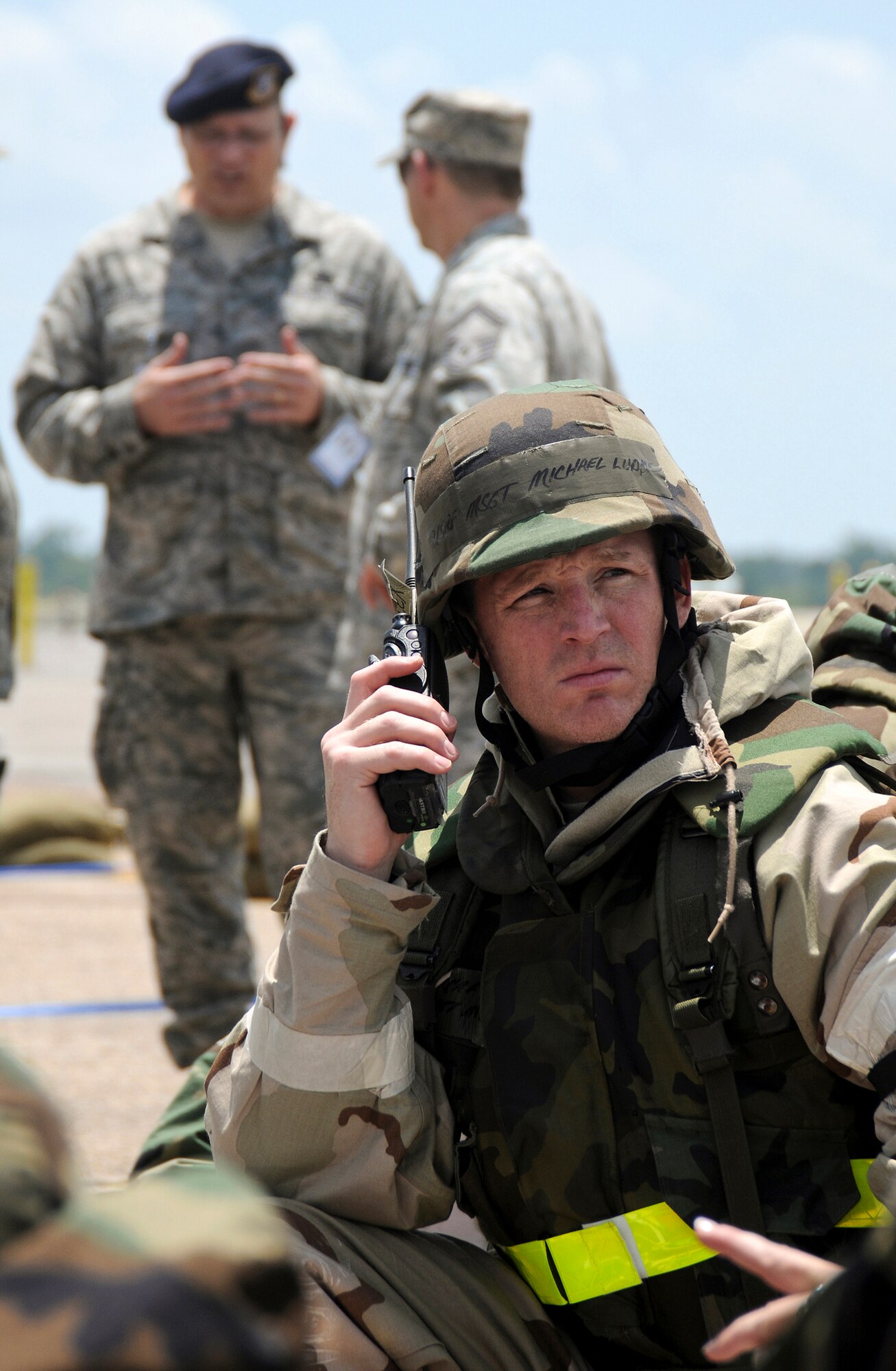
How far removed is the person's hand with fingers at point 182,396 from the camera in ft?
16.4

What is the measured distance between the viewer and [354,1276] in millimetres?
2229

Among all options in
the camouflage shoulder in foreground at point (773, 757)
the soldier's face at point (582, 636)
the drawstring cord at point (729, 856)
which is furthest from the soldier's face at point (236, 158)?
Result: the drawstring cord at point (729, 856)

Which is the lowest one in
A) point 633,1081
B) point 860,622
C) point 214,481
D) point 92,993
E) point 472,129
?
point 92,993

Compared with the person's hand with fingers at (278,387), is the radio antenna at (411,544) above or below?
below

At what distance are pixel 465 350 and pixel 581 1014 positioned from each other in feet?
8.20

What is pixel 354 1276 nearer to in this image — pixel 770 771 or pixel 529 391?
pixel 770 771

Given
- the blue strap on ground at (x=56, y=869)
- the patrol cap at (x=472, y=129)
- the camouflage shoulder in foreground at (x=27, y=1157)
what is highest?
the patrol cap at (x=472, y=129)

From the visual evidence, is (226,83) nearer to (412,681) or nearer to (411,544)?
(411,544)

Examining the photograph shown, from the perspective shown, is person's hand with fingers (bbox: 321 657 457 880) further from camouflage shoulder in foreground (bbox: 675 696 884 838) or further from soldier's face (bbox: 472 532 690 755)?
camouflage shoulder in foreground (bbox: 675 696 884 838)

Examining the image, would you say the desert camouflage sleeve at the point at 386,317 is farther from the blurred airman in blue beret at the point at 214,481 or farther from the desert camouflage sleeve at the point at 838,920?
the desert camouflage sleeve at the point at 838,920

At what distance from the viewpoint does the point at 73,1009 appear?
627cm

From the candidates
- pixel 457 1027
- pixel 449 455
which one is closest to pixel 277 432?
pixel 449 455

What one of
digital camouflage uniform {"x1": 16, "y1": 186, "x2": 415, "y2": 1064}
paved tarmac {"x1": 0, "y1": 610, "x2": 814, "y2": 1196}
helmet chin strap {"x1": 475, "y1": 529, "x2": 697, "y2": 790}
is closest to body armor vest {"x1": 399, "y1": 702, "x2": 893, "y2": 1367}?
helmet chin strap {"x1": 475, "y1": 529, "x2": 697, "y2": 790}

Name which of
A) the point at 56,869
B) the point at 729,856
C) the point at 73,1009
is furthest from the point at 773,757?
the point at 56,869
